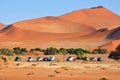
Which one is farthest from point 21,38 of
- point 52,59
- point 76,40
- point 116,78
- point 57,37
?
point 116,78

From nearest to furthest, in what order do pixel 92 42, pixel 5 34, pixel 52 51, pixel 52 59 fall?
pixel 52 59 < pixel 52 51 < pixel 92 42 < pixel 5 34

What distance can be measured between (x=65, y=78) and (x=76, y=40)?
12960cm

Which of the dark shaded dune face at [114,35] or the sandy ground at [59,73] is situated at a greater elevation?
the dark shaded dune face at [114,35]

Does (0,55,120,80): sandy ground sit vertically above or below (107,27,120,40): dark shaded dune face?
below

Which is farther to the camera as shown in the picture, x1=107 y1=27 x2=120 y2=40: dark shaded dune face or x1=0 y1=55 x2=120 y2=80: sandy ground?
A: x1=107 y1=27 x2=120 y2=40: dark shaded dune face

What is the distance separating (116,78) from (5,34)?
160 meters

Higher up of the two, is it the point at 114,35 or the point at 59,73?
the point at 114,35

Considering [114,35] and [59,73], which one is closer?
[59,73]

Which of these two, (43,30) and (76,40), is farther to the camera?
(43,30)

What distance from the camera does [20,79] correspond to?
1134 inches

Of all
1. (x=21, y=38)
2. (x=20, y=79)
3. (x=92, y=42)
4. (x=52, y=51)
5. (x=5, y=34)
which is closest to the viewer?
(x=20, y=79)

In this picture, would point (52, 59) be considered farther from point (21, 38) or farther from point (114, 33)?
point (21, 38)

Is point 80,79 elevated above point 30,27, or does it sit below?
below

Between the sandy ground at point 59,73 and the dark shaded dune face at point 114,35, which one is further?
the dark shaded dune face at point 114,35
